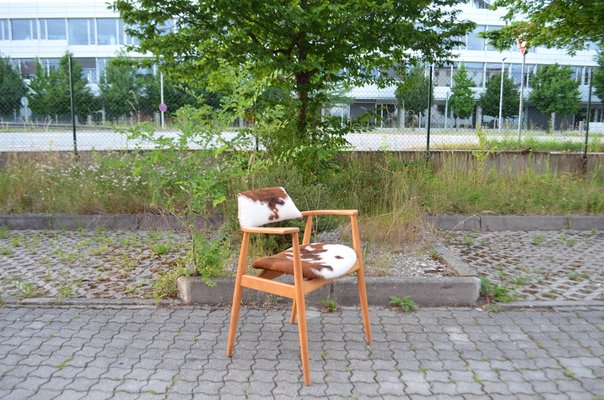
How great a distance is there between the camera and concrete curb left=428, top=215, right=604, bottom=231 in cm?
672

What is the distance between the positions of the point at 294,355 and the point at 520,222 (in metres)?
4.78

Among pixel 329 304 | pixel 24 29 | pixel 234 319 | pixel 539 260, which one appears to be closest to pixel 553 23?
pixel 539 260

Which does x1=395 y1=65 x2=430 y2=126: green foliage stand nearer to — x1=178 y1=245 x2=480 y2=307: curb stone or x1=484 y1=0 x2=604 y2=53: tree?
x1=484 y1=0 x2=604 y2=53: tree

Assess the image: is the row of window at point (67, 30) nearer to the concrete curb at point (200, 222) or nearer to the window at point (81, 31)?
the window at point (81, 31)

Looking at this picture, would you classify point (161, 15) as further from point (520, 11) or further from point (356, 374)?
point (520, 11)

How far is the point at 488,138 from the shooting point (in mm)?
9836

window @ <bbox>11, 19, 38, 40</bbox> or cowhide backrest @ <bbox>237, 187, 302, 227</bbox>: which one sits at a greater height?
window @ <bbox>11, 19, 38, 40</bbox>

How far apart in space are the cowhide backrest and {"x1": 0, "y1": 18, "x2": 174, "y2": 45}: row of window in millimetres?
47460

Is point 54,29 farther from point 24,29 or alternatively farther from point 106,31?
point 106,31

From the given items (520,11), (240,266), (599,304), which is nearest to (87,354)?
(240,266)

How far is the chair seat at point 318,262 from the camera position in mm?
2869

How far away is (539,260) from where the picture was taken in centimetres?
522

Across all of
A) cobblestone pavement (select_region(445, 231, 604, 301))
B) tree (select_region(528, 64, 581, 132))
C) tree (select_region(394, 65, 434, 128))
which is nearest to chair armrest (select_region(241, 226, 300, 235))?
cobblestone pavement (select_region(445, 231, 604, 301))

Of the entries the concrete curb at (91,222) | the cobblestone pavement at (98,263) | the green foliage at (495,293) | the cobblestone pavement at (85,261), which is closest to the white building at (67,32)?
the concrete curb at (91,222)
